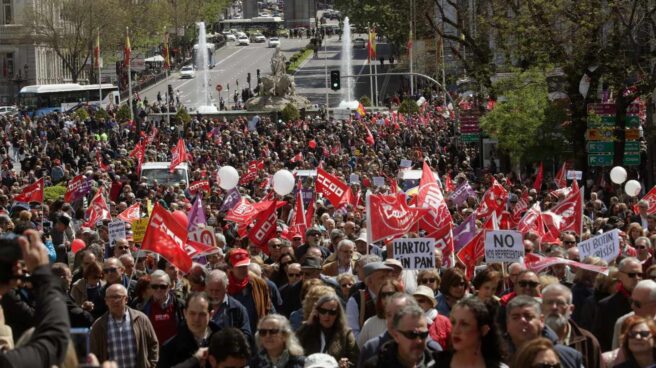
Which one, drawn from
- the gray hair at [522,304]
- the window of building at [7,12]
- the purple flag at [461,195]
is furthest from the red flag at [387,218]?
the window of building at [7,12]

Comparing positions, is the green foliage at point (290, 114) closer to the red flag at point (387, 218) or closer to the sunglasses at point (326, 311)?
the red flag at point (387, 218)

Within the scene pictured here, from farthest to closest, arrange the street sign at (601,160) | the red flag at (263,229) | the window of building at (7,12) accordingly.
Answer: the window of building at (7,12) < the street sign at (601,160) < the red flag at (263,229)

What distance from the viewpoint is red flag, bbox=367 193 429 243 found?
1719 centimetres

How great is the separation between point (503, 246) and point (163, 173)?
2328 cm

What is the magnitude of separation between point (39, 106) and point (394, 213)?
222 feet

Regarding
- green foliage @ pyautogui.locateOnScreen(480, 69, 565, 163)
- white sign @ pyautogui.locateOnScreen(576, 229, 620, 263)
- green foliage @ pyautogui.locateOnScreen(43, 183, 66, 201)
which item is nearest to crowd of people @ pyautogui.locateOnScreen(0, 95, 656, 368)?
white sign @ pyautogui.locateOnScreen(576, 229, 620, 263)

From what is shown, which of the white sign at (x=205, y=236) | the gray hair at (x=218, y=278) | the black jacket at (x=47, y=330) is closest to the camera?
the black jacket at (x=47, y=330)

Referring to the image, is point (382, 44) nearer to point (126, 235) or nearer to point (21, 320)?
point (126, 235)

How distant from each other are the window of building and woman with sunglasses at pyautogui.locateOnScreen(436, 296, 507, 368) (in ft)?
337

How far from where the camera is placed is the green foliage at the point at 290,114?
67062 millimetres

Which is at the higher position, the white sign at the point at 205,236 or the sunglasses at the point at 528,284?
the sunglasses at the point at 528,284

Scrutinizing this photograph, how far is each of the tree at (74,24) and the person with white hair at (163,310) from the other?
82.4 m

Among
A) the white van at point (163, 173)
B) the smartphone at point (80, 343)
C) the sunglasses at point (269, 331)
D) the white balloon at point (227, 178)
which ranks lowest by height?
the white van at point (163, 173)

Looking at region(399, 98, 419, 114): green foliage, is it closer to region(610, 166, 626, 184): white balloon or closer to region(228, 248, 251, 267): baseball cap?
region(610, 166, 626, 184): white balloon
